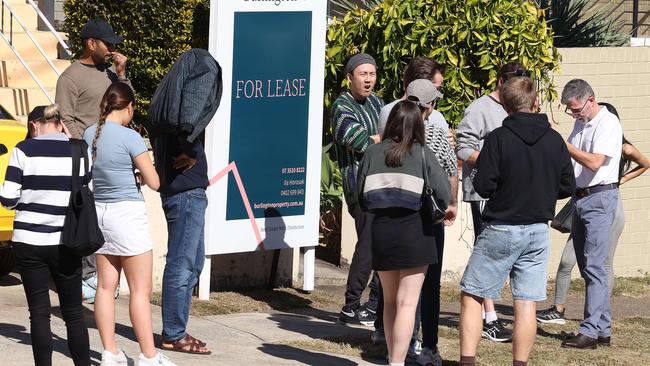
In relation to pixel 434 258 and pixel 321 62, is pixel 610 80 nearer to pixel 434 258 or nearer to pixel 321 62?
pixel 321 62

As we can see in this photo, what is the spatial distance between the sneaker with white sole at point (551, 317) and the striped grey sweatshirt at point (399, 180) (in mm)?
2971

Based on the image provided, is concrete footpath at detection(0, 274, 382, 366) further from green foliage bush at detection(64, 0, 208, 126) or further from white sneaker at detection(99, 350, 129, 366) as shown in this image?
green foliage bush at detection(64, 0, 208, 126)

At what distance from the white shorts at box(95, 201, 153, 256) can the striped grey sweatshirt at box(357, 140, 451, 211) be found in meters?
1.35

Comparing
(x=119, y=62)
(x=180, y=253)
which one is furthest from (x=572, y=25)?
(x=180, y=253)

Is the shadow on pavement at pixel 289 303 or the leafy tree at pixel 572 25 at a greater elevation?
the leafy tree at pixel 572 25

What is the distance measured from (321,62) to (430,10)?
5.92ft

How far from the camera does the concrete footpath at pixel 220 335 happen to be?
25.6ft

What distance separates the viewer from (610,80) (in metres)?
12.7

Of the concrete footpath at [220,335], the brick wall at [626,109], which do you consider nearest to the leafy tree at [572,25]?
the brick wall at [626,109]

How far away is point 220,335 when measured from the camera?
8.64 metres

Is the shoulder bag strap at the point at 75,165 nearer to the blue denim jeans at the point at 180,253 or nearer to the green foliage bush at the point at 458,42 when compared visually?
the blue denim jeans at the point at 180,253

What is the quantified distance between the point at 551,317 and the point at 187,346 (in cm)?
342

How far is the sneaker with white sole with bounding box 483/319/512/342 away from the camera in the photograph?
8.94 meters

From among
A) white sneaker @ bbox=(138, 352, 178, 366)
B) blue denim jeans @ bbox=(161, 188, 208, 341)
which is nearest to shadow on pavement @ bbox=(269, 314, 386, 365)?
blue denim jeans @ bbox=(161, 188, 208, 341)
